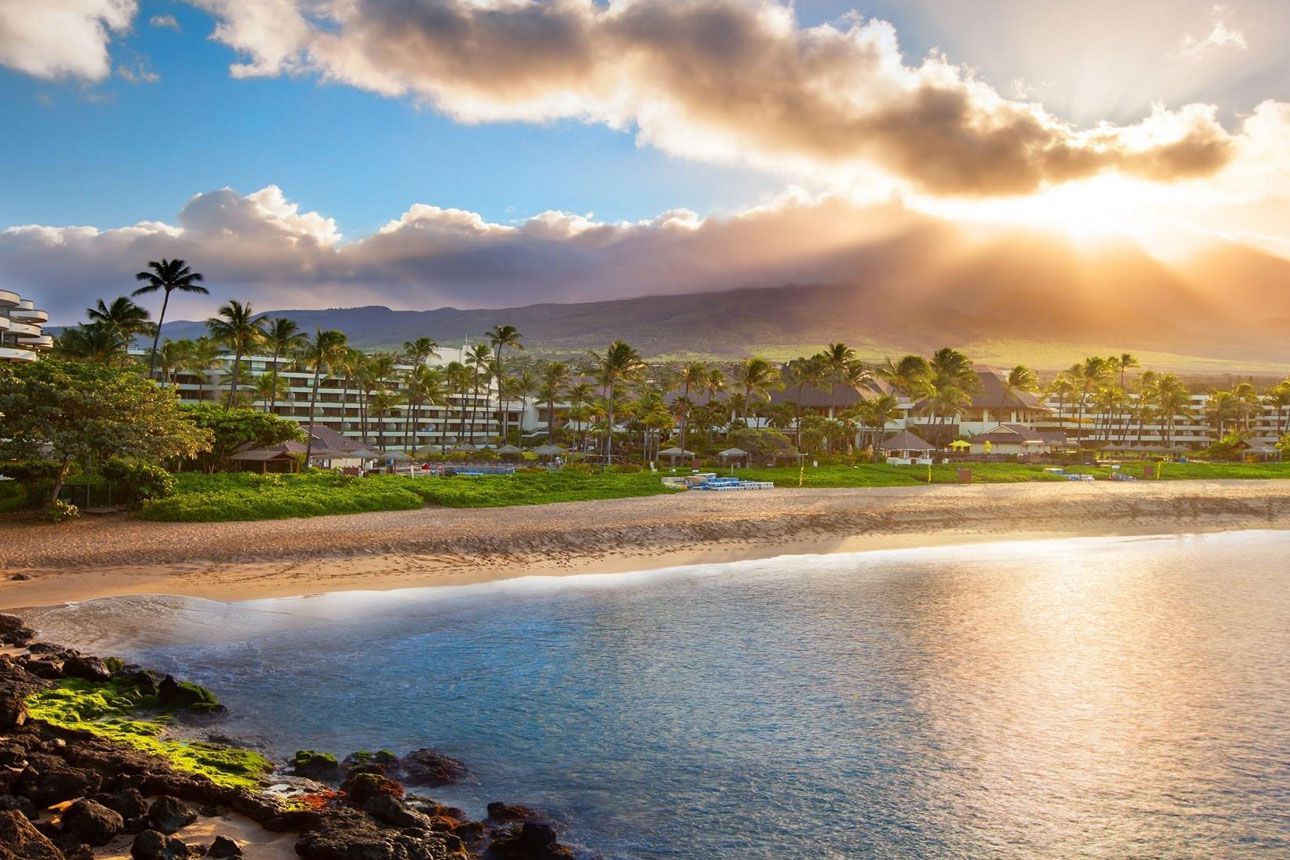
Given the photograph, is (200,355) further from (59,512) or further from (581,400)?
(59,512)

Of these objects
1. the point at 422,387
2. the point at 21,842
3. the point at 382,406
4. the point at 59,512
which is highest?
the point at 422,387

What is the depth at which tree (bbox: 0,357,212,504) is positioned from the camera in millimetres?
34062

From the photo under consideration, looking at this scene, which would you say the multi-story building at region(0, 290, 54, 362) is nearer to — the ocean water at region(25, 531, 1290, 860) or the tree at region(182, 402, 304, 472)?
the tree at region(182, 402, 304, 472)

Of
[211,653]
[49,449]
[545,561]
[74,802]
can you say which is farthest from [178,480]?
[74,802]

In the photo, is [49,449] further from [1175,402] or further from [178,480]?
[1175,402]

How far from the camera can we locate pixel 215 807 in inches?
471

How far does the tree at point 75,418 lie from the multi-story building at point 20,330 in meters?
20.1

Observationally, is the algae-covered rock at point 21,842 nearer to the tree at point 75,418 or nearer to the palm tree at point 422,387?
the tree at point 75,418

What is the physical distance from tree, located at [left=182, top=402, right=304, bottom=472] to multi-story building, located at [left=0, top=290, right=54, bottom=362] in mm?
10855

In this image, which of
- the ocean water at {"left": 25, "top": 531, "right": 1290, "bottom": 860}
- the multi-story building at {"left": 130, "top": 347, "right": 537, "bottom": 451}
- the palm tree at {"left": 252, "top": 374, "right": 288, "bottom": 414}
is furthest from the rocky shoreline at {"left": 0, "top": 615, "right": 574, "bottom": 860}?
the multi-story building at {"left": 130, "top": 347, "right": 537, "bottom": 451}

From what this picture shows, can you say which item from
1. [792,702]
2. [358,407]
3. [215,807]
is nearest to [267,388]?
[358,407]

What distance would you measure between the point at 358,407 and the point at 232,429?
2464 inches

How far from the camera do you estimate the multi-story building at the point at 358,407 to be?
10181 cm

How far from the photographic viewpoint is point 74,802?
430 inches
